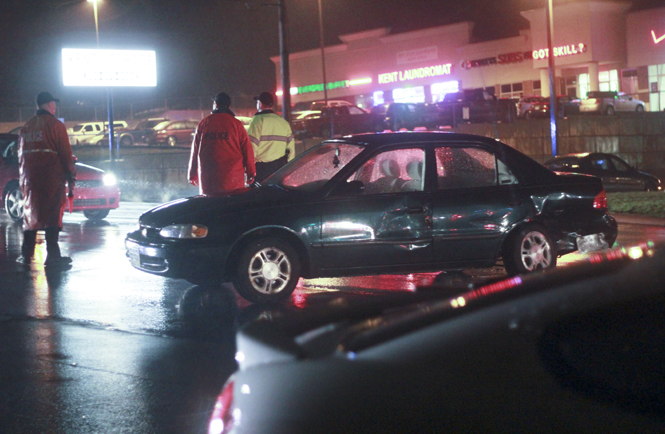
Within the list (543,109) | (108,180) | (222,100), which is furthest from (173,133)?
(222,100)

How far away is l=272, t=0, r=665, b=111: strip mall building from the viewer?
1882 inches

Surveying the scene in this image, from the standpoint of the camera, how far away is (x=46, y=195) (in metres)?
9.45

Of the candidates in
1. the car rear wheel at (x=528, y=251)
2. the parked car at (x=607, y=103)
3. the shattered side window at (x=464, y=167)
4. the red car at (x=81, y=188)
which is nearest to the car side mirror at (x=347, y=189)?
the shattered side window at (x=464, y=167)

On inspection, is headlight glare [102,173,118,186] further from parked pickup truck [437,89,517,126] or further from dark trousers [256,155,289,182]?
parked pickup truck [437,89,517,126]

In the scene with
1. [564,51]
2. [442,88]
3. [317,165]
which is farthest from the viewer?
[442,88]

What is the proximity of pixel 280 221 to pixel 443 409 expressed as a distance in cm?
521

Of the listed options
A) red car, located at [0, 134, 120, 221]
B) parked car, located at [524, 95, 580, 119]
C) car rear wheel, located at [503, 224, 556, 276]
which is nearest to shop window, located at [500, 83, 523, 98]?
parked car, located at [524, 95, 580, 119]

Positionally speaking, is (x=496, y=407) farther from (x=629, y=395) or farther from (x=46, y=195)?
(x=46, y=195)

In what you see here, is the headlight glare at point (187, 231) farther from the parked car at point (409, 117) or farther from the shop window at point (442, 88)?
the shop window at point (442, 88)

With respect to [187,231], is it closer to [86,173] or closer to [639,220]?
[86,173]

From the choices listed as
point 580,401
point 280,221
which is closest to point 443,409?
point 580,401

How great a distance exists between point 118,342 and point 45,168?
395 centimetres

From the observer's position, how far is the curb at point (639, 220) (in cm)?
1506

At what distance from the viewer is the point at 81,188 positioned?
1497cm
